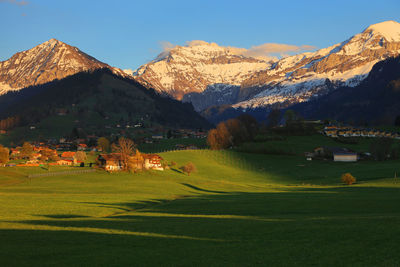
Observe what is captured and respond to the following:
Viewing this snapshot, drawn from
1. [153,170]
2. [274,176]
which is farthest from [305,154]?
[153,170]

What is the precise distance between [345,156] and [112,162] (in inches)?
3489

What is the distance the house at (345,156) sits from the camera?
524 ft

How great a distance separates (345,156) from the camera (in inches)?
6353

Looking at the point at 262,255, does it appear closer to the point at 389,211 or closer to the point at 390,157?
the point at 389,211

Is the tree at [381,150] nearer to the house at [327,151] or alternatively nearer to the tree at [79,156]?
the house at [327,151]

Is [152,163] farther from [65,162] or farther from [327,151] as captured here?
[327,151]

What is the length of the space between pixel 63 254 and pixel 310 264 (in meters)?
13.8

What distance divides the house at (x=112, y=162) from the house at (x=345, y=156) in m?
84.1

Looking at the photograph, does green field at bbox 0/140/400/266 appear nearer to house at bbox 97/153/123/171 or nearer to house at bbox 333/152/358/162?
house at bbox 97/153/123/171

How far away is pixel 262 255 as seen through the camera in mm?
23641

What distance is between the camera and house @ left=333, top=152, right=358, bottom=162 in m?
160

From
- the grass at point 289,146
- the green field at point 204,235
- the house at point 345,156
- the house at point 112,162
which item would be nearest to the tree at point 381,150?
the house at point 345,156

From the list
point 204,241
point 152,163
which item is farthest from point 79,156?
point 204,241

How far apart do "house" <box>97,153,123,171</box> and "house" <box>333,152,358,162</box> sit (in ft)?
276
